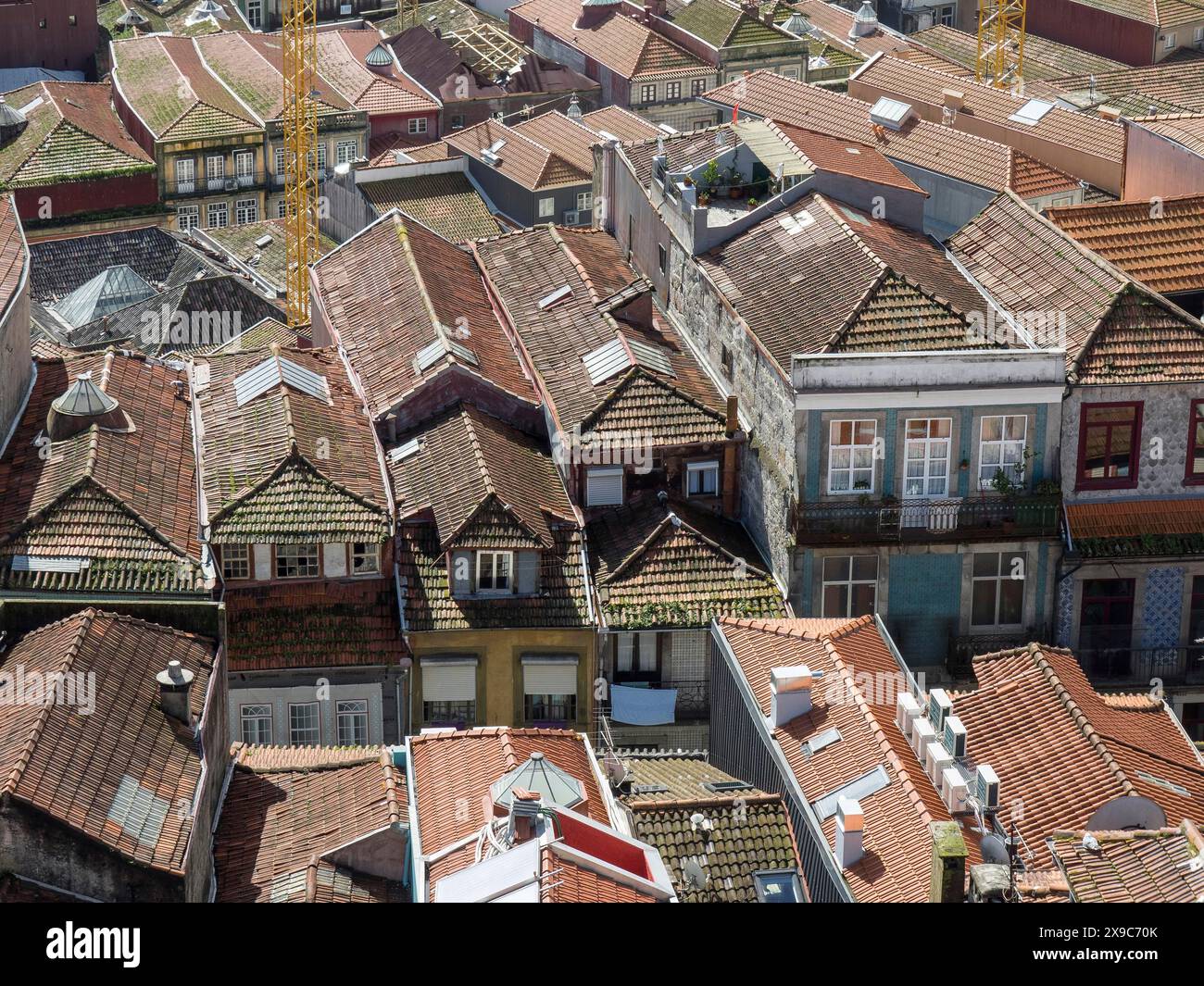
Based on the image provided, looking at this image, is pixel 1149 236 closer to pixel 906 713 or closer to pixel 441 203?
pixel 906 713

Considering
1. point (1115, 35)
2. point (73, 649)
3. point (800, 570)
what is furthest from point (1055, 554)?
point (1115, 35)

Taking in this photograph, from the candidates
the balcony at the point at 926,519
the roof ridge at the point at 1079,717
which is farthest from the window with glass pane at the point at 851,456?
the roof ridge at the point at 1079,717

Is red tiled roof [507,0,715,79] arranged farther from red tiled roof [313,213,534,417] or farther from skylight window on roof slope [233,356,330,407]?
skylight window on roof slope [233,356,330,407]

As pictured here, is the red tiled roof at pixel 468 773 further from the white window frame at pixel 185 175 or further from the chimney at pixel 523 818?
the white window frame at pixel 185 175

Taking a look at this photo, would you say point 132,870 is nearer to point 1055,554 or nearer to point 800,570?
point 800,570

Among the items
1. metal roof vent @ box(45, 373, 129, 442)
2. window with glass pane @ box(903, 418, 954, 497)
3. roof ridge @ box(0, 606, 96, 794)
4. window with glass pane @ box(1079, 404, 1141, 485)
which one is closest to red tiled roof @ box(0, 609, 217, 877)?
roof ridge @ box(0, 606, 96, 794)

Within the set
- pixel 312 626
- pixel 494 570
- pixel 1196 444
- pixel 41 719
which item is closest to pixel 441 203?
pixel 494 570
